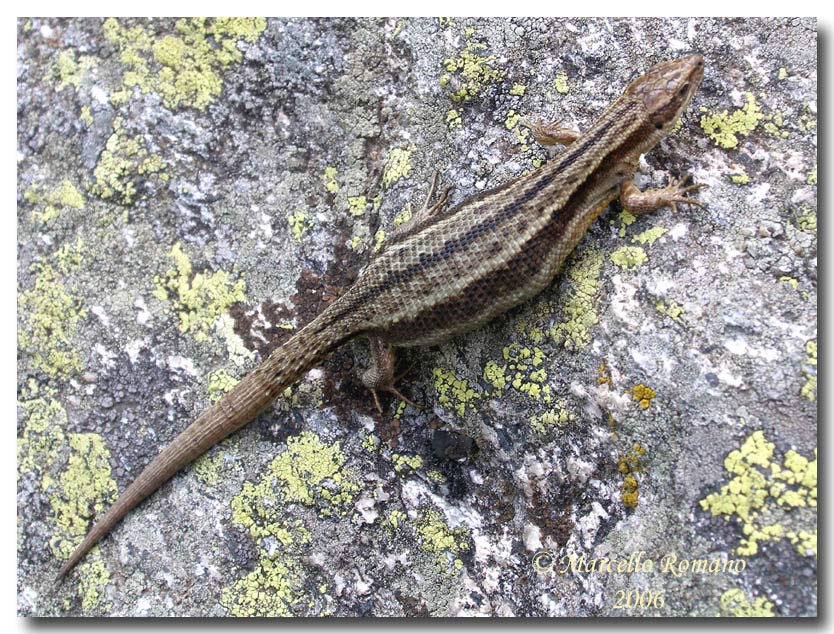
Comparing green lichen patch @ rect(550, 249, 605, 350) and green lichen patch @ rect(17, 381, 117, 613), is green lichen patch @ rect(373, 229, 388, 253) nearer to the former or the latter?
green lichen patch @ rect(550, 249, 605, 350)

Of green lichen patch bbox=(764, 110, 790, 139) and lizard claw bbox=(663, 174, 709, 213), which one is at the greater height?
green lichen patch bbox=(764, 110, 790, 139)

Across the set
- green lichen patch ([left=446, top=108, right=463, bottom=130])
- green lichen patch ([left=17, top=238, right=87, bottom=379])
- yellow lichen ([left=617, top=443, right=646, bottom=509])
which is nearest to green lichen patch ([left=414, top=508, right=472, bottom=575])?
yellow lichen ([left=617, top=443, right=646, bottom=509])

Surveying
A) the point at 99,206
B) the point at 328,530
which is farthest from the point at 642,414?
the point at 99,206

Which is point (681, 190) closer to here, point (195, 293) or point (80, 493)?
point (195, 293)

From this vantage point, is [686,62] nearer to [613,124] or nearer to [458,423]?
[613,124]

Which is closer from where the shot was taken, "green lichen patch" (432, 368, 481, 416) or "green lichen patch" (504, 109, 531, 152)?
"green lichen patch" (432, 368, 481, 416)

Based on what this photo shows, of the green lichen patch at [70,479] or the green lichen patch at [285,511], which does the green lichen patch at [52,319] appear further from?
the green lichen patch at [285,511]
